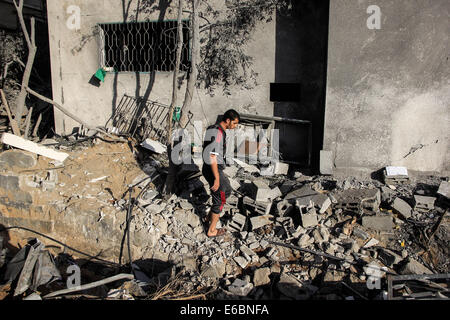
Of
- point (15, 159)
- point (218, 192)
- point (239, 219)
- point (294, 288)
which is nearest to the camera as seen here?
point (294, 288)

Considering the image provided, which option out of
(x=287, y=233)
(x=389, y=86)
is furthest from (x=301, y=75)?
(x=287, y=233)

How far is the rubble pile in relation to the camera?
3854mm

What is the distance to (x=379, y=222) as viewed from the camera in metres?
4.61

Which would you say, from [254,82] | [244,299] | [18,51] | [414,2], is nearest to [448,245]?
[244,299]

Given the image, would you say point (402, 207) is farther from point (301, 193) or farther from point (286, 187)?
point (286, 187)

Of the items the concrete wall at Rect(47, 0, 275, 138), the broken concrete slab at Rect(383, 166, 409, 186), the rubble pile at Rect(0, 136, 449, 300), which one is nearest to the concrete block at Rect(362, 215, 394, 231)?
the rubble pile at Rect(0, 136, 449, 300)

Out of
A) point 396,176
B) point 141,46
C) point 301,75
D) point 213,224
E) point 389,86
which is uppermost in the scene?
point 141,46

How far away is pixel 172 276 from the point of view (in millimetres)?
3932

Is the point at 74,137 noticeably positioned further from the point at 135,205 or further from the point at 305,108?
the point at 305,108

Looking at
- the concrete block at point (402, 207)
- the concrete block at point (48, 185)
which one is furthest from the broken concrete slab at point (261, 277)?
the concrete block at point (48, 185)

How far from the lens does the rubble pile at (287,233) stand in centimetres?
385

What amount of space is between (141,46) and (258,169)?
4.14 m

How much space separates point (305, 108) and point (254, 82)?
123cm

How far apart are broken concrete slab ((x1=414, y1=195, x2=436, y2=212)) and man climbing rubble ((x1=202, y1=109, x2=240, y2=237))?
9.70 feet
